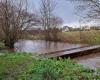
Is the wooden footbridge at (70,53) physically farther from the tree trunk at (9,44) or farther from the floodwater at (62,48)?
the tree trunk at (9,44)

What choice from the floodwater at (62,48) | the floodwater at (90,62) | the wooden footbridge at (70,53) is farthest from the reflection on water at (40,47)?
the floodwater at (90,62)

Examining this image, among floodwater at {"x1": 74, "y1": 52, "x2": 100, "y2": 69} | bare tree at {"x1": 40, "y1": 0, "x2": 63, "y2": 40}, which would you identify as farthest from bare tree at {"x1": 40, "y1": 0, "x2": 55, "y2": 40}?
floodwater at {"x1": 74, "y1": 52, "x2": 100, "y2": 69}

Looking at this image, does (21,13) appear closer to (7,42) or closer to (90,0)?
(7,42)

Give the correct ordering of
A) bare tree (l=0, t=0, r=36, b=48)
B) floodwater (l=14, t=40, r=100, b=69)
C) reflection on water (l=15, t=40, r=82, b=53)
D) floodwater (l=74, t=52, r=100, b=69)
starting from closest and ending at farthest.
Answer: floodwater (l=74, t=52, r=100, b=69)
floodwater (l=14, t=40, r=100, b=69)
reflection on water (l=15, t=40, r=82, b=53)
bare tree (l=0, t=0, r=36, b=48)

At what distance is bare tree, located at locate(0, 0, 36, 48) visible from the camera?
1237 centimetres

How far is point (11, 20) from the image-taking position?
1245 cm

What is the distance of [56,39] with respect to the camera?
16562mm

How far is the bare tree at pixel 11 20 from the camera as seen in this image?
1237cm

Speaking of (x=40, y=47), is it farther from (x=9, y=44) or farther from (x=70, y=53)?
(x=70, y=53)

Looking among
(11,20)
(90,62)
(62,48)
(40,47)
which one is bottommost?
(40,47)

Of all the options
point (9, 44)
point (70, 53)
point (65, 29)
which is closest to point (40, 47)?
point (9, 44)

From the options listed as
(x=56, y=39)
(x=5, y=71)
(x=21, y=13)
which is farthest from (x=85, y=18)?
(x=56, y=39)

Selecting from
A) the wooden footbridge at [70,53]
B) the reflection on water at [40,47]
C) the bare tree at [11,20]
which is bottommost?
the reflection on water at [40,47]

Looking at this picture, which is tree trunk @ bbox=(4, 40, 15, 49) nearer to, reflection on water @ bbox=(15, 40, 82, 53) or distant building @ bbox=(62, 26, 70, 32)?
reflection on water @ bbox=(15, 40, 82, 53)
